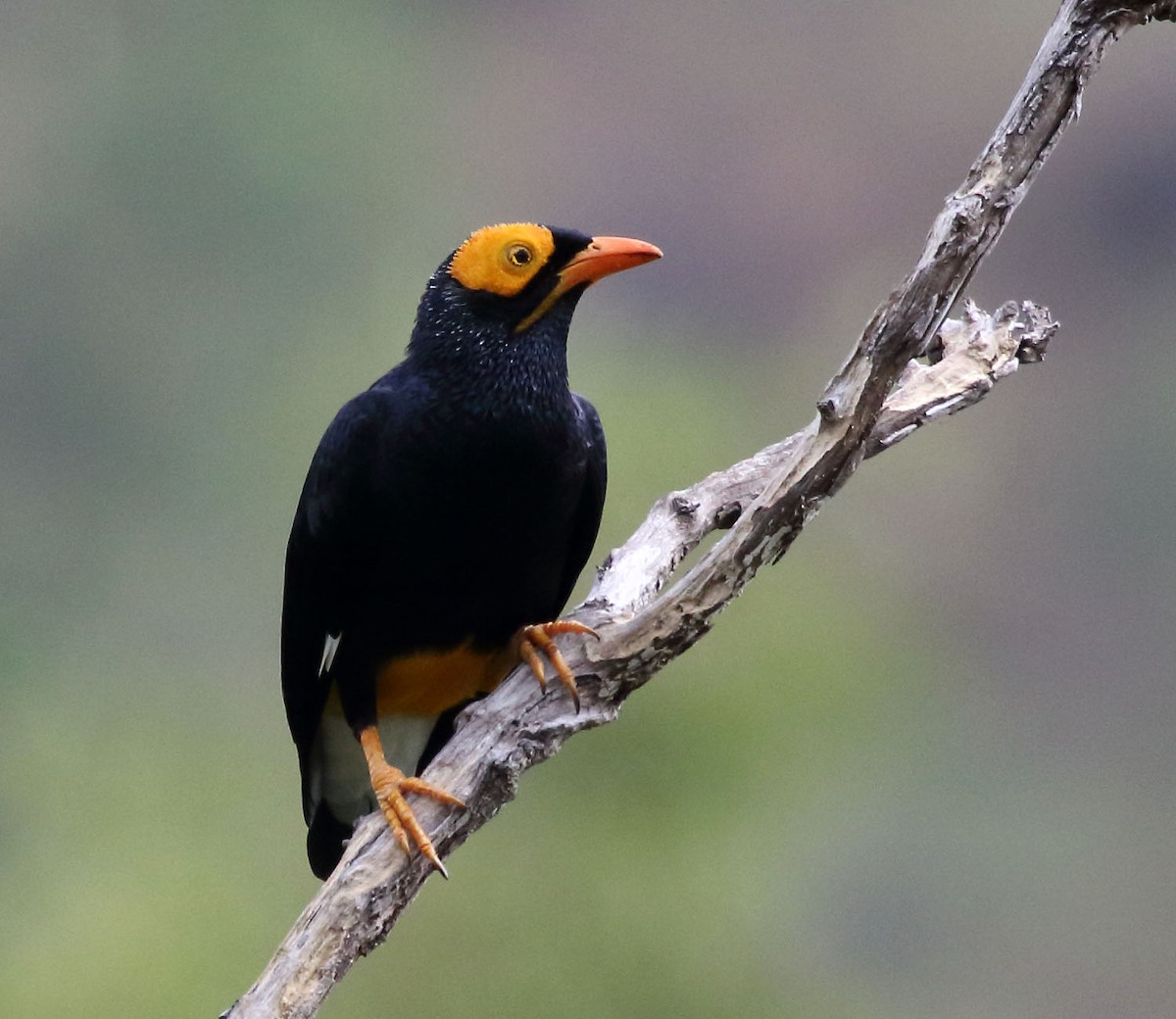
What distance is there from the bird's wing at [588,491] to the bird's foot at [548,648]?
193mm

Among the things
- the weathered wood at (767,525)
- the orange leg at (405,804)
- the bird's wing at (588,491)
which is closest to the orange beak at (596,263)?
the bird's wing at (588,491)

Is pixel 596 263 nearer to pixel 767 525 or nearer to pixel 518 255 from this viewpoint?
pixel 518 255

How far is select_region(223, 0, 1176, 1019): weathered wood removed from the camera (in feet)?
6.41

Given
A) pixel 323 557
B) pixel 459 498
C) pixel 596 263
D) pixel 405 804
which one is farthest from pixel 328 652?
pixel 596 263

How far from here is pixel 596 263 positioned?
103 inches

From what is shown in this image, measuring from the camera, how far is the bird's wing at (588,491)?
267 centimetres

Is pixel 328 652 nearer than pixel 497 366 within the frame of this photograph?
No

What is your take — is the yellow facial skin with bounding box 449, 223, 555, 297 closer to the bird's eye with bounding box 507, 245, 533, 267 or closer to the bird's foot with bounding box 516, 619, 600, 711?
the bird's eye with bounding box 507, 245, 533, 267

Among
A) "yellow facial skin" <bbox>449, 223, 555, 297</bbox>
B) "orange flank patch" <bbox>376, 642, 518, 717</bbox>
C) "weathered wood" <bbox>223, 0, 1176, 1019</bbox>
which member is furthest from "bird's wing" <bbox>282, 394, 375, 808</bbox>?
"weathered wood" <bbox>223, 0, 1176, 1019</bbox>

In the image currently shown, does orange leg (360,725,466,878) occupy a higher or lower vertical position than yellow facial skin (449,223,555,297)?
lower

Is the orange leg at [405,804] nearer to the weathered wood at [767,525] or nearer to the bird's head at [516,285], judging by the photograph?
the weathered wood at [767,525]

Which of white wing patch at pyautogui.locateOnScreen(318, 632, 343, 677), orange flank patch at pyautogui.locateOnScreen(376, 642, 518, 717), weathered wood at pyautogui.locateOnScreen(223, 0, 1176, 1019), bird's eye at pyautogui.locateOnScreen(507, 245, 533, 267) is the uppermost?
bird's eye at pyautogui.locateOnScreen(507, 245, 533, 267)

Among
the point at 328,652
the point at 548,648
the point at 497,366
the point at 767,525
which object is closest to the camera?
the point at 767,525

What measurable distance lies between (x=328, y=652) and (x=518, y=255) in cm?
79
